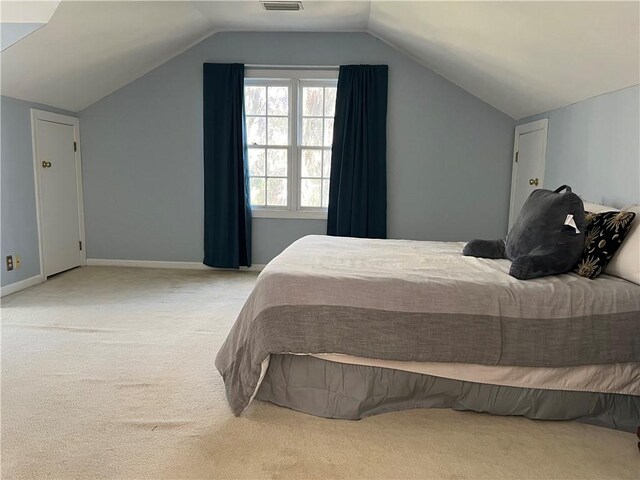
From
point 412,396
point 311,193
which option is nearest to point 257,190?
point 311,193

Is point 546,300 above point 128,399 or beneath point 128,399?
above

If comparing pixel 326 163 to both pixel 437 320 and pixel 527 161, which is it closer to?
pixel 527 161

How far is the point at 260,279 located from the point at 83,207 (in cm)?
372

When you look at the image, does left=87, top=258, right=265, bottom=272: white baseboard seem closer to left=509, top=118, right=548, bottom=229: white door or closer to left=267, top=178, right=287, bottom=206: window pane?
left=267, top=178, right=287, bottom=206: window pane

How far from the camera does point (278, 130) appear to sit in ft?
16.2

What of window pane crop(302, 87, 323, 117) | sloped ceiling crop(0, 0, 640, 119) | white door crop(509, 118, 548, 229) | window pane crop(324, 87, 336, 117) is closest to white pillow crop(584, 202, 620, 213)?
sloped ceiling crop(0, 0, 640, 119)

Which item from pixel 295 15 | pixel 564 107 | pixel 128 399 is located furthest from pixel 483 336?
pixel 295 15

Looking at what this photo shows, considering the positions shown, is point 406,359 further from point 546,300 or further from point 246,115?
point 246,115

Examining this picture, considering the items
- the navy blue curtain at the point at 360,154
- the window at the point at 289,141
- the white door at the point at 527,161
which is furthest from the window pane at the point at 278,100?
the white door at the point at 527,161

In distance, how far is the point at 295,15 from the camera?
13.5 ft

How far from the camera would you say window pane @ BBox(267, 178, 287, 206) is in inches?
197

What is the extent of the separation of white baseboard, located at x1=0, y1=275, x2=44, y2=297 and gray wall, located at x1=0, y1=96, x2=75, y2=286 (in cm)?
3

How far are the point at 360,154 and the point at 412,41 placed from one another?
1149 millimetres

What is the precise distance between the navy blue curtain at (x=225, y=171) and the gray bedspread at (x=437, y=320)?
110 inches
